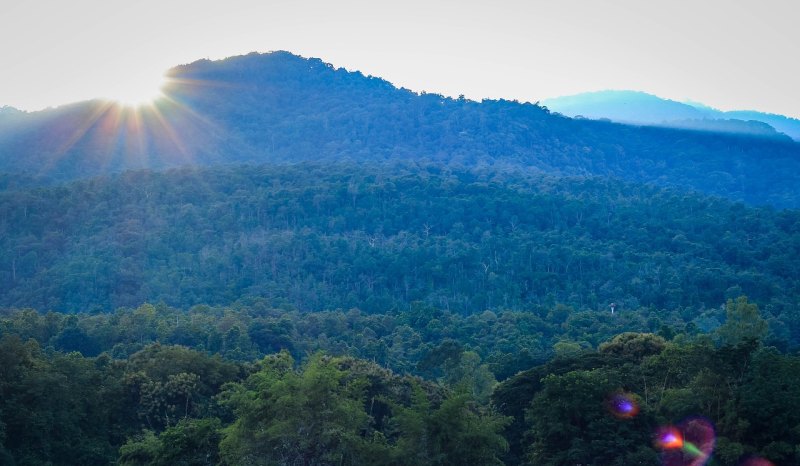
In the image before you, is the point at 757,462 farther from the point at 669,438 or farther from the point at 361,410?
the point at 361,410

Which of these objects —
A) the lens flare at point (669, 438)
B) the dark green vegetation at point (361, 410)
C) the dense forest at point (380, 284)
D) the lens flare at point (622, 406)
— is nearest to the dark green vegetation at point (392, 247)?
the dense forest at point (380, 284)

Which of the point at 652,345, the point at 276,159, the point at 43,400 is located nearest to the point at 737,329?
the point at 652,345

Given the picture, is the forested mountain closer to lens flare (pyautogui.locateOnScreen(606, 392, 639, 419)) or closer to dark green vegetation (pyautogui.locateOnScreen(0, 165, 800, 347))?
A: dark green vegetation (pyautogui.locateOnScreen(0, 165, 800, 347))

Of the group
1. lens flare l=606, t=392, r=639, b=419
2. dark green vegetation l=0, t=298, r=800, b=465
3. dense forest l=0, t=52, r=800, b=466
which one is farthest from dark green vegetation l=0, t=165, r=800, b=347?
lens flare l=606, t=392, r=639, b=419

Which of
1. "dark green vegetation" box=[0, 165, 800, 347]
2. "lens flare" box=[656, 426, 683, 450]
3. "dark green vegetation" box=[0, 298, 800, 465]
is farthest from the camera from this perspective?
"dark green vegetation" box=[0, 165, 800, 347]

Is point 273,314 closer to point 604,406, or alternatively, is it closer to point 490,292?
point 490,292

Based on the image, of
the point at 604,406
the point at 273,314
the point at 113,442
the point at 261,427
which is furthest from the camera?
the point at 273,314

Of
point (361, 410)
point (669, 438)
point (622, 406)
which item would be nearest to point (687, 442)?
point (669, 438)

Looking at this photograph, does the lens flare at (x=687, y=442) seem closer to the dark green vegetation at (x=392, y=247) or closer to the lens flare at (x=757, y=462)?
the lens flare at (x=757, y=462)
